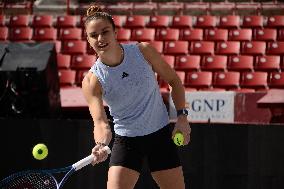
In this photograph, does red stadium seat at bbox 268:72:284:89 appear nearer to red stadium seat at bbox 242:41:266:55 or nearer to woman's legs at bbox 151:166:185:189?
red stadium seat at bbox 242:41:266:55

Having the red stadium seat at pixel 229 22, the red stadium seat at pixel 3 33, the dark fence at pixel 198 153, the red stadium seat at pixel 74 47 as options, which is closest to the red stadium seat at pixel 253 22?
the red stadium seat at pixel 229 22

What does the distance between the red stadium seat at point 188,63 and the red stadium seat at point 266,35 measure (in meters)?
1.53

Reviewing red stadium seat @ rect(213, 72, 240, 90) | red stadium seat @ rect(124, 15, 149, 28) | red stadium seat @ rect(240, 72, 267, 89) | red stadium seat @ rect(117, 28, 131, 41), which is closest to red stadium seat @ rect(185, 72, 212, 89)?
red stadium seat @ rect(213, 72, 240, 90)

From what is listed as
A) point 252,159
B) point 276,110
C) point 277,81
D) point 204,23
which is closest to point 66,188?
point 252,159

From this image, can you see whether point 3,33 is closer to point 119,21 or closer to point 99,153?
point 119,21

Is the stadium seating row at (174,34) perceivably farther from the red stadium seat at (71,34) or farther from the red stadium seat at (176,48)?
the red stadium seat at (176,48)

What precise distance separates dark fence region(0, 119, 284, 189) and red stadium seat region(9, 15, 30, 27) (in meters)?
7.73

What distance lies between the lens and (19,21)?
12547 mm

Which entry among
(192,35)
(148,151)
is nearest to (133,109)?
(148,151)

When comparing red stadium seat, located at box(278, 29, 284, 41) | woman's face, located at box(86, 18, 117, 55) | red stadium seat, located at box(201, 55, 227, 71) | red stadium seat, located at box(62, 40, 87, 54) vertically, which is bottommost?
red stadium seat, located at box(201, 55, 227, 71)

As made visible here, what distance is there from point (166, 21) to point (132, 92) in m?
8.70

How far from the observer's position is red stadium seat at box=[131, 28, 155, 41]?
1146 centimetres

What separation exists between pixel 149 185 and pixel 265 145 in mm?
997

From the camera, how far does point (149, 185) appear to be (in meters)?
4.91
